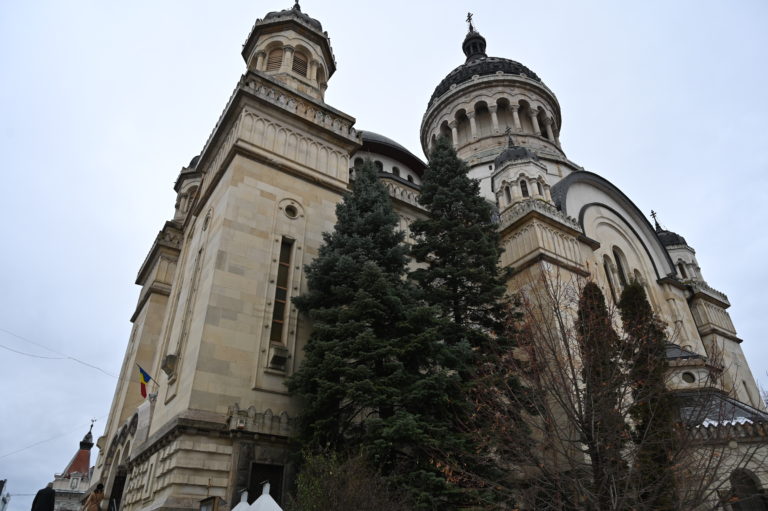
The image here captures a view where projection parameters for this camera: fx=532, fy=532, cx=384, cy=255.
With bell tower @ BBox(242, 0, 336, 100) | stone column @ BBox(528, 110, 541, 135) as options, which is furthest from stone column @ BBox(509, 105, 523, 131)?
bell tower @ BBox(242, 0, 336, 100)

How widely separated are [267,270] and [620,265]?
64.0 ft

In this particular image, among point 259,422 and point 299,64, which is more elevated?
point 299,64

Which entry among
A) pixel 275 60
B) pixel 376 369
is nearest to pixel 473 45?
pixel 275 60

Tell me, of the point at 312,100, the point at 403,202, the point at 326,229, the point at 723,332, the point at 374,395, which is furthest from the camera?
the point at 723,332

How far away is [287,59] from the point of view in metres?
21.8

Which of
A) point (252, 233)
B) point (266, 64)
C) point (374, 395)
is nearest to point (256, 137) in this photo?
point (252, 233)

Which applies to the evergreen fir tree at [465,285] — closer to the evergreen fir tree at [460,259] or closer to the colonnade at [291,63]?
the evergreen fir tree at [460,259]

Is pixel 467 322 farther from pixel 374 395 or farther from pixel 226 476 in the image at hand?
pixel 226 476

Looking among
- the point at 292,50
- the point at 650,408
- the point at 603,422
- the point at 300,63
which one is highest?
the point at 292,50

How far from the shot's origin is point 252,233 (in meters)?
15.7

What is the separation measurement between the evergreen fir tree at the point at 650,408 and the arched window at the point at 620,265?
1204 centimetres

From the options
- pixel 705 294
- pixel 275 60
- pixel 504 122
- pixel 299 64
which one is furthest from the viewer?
pixel 504 122

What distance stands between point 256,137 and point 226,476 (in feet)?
Result: 34.7

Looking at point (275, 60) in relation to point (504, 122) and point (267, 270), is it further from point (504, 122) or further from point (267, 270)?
point (504, 122)
